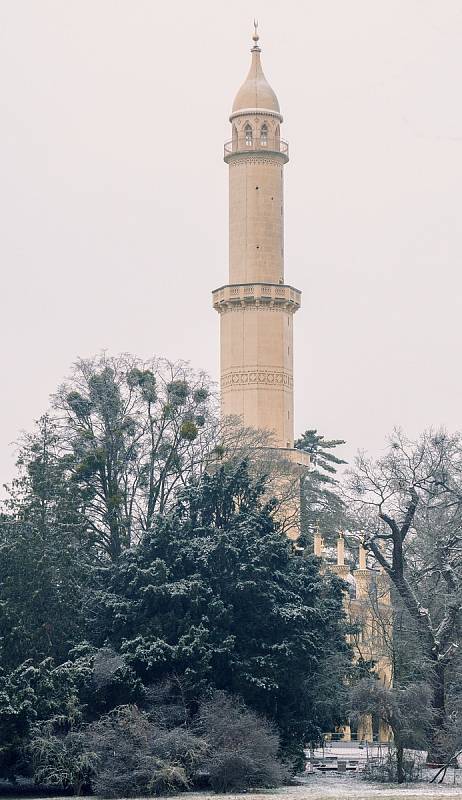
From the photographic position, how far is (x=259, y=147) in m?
75.2

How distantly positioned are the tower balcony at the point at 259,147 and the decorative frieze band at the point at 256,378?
9497 millimetres

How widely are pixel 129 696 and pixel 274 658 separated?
450cm

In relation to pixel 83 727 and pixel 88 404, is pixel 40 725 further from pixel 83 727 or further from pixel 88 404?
pixel 88 404

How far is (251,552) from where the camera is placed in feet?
169

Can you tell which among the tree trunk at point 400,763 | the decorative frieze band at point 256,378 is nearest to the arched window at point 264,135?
the decorative frieze band at point 256,378

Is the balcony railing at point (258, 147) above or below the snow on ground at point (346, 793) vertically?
above

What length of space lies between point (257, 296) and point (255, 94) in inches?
364

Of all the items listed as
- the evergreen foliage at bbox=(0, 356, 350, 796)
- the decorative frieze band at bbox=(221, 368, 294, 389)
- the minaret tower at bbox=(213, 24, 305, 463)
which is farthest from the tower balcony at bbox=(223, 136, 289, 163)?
the evergreen foliage at bbox=(0, 356, 350, 796)

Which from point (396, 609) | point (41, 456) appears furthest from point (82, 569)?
point (396, 609)

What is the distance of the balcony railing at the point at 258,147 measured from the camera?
2958 inches

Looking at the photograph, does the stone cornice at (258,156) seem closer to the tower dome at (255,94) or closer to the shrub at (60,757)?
the tower dome at (255,94)

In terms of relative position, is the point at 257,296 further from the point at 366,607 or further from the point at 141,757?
the point at 141,757

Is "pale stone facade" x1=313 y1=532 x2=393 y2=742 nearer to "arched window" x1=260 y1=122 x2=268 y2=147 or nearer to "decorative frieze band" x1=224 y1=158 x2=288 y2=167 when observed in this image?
"decorative frieze band" x1=224 y1=158 x2=288 y2=167

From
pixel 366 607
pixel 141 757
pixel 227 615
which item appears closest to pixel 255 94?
pixel 366 607
